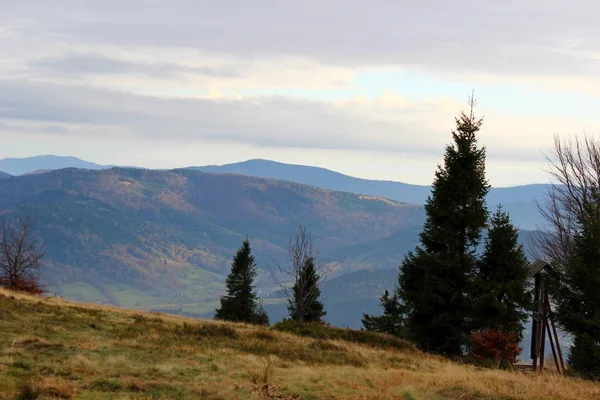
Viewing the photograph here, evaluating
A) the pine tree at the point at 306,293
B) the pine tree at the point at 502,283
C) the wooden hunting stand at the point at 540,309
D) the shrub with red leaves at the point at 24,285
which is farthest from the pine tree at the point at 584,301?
the shrub with red leaves at the point at 24,285

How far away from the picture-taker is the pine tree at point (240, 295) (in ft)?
206

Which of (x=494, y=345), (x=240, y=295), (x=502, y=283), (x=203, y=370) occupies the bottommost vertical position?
(x=240, y=295)

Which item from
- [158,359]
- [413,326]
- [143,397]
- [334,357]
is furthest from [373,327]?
[143,397]

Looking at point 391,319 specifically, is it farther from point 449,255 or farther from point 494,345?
point 494,345

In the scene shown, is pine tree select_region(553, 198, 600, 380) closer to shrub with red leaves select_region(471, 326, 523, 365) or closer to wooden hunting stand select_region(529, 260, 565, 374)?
wooden hunting stand select_region(529, 260, 565, 374)

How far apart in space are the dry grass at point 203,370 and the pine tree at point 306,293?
21741 mm

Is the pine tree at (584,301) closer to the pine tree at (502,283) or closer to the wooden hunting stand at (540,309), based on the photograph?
the wooden hunting stand at (540,309)

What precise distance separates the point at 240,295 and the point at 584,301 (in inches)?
1690

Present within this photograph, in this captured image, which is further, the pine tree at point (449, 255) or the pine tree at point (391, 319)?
the pine tree at point (391, 319)

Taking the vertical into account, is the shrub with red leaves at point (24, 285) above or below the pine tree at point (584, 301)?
below

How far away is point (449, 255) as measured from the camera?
104 feet

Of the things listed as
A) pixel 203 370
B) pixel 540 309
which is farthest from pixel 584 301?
pixel 203 370

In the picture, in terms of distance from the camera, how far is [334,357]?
23891mm

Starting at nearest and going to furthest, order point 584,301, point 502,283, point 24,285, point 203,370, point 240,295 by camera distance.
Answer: point 203,370 < point 584,301 < point 502,283 < point 24,285 < point 240,295
